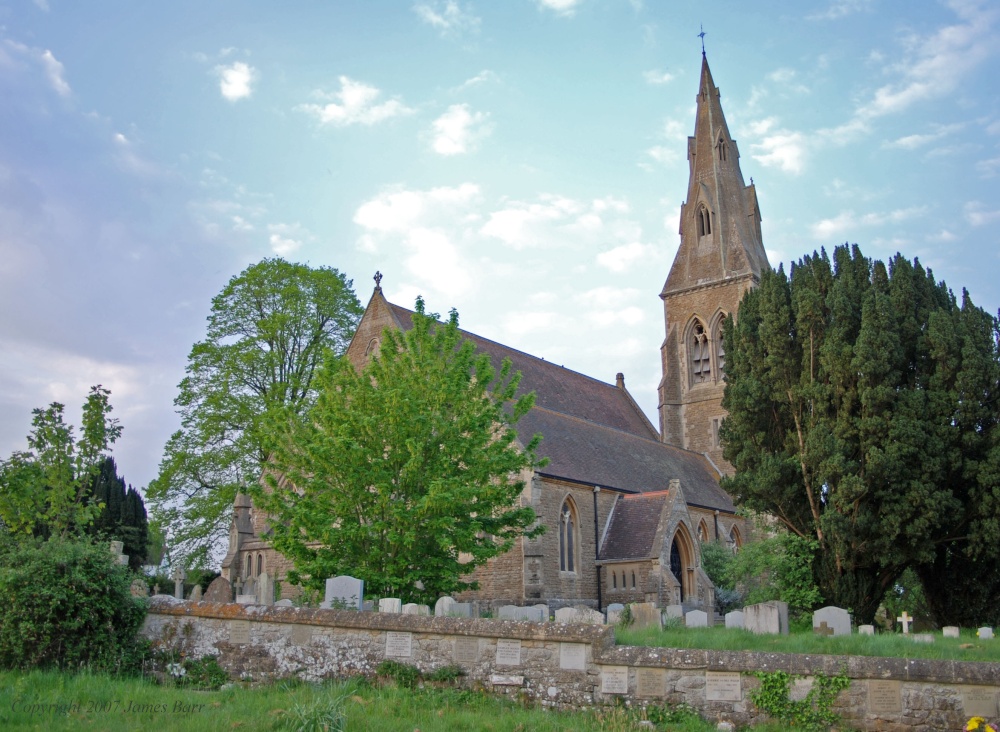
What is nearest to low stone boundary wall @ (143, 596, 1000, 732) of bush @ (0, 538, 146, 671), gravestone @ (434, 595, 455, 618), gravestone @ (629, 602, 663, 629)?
bush @ (0, 538, 146, 671)

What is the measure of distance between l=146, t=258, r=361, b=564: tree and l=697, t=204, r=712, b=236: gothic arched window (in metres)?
17.7

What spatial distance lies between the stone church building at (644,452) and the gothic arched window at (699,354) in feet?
0.18

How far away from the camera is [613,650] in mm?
9328

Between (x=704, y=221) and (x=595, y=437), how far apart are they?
15.8 meters

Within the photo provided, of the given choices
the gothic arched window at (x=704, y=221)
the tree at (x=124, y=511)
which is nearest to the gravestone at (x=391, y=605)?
the tree at (x=124, y=511)

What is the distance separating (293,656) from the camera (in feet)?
35.0

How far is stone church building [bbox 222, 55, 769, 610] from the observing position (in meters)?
23.9

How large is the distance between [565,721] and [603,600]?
16779 mm

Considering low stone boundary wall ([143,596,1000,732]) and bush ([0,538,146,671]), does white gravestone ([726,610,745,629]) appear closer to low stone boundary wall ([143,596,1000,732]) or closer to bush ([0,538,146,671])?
low stone boundary wall ([143,596,1000,732])

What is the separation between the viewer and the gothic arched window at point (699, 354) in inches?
1518

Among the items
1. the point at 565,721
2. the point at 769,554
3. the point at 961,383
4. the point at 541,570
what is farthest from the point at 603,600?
the point at 565,721

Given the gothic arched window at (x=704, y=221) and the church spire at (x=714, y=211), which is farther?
the gothic arched window at (x=704, y=221)

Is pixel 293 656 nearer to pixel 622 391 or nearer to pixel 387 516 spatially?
pixel 387 516

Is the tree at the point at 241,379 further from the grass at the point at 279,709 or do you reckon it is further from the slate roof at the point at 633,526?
the grass at the point at 279,709
